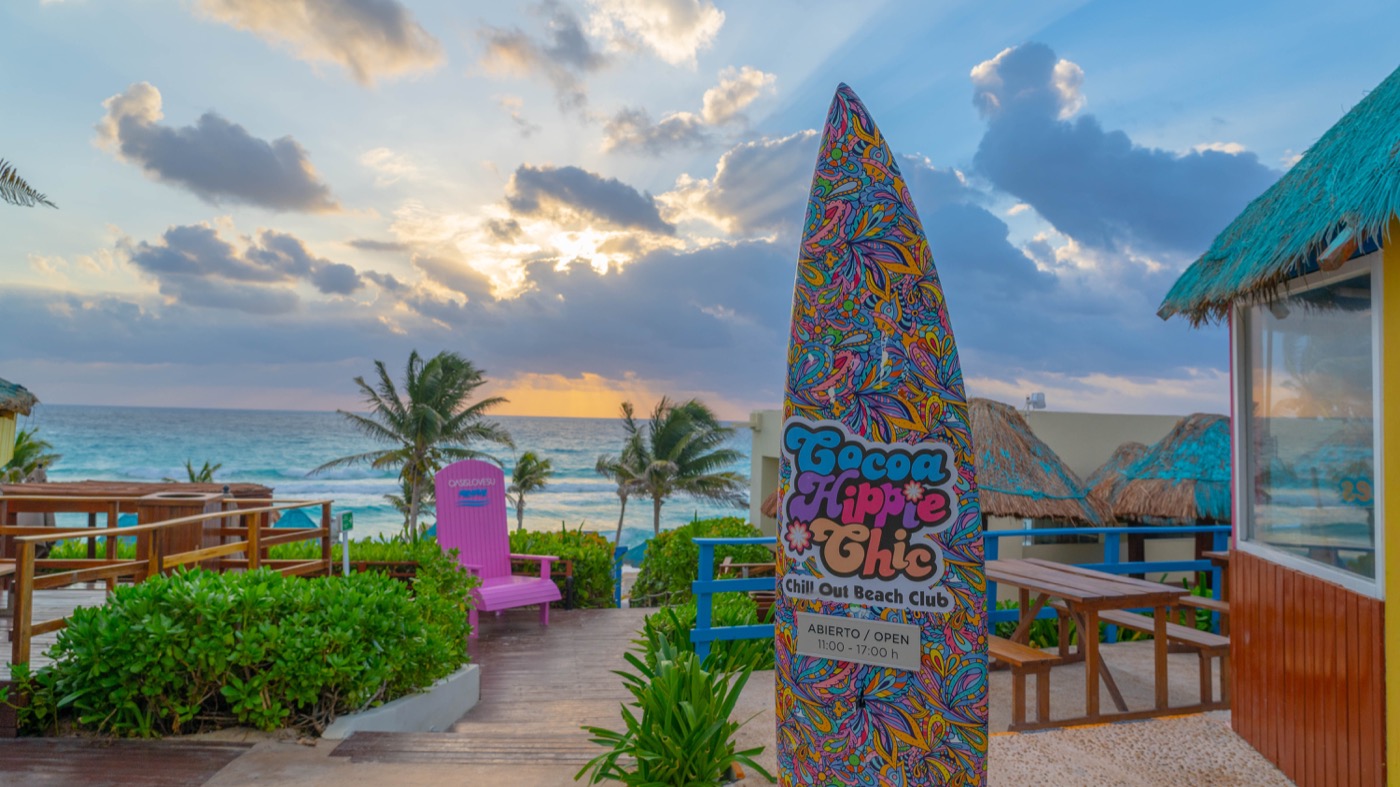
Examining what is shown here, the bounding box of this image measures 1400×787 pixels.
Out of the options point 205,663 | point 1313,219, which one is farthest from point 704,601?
point 1313,219

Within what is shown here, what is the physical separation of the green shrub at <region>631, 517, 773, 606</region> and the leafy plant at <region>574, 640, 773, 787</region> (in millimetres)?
6791

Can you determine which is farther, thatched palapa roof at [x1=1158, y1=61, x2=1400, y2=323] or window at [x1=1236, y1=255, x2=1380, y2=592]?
window at [x1=1236, y1=255, x2=1380, y2=592]

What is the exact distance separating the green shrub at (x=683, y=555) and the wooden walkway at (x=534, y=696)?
2.16 meters

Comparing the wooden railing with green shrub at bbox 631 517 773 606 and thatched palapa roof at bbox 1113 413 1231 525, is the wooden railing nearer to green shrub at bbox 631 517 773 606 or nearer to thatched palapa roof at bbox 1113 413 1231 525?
green shrub at bbox 631 517 773 606

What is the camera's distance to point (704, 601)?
5.25 metres

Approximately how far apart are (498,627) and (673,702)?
16.6 feet

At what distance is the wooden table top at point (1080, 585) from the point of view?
4527mm

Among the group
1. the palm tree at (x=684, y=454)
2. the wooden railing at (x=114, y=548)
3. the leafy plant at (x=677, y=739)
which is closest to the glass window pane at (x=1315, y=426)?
the leafy plant at (x=677, y=739)

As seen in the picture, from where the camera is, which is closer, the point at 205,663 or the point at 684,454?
Answer: the point at 205,663

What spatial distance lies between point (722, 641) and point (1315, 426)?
368 cm

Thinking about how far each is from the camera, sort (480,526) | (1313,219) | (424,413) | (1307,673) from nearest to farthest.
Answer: (1313,219), (1307,673), (480,526), (424,413)

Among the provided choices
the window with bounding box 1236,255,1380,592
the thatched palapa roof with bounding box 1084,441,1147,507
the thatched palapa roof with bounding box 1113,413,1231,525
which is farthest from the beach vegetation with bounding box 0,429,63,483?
the window with bounding box 1236,255,1380,592

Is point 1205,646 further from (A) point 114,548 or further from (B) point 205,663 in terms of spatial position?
(A) point 114,548

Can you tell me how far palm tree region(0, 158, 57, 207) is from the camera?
23.6 ft
